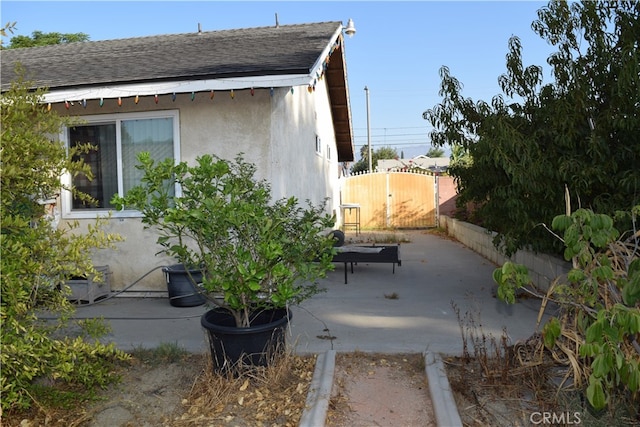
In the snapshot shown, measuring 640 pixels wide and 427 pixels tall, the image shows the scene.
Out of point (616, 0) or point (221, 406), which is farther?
point (616, 0)

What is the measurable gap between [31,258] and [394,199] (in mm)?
15421

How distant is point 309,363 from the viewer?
13.0ft

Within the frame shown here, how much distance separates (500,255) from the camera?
8.71 metres

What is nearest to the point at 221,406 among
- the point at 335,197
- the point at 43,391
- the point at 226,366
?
the point at 226,366

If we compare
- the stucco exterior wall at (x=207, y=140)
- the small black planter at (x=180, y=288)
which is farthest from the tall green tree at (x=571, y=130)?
the small black planter at (x=180, y=288)

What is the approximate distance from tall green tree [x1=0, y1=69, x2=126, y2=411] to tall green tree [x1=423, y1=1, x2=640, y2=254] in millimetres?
4015

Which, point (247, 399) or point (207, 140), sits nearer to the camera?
point (247, 399)

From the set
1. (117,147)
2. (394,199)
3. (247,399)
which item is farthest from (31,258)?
(394,199)

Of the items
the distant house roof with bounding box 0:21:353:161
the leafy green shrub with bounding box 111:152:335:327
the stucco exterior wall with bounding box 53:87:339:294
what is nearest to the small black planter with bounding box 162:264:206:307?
the stucco exterior wall with bounding box 53:87:339:294

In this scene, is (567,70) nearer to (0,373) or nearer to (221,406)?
(221,406)

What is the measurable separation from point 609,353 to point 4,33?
3.94 metres

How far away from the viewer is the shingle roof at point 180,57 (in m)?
5.83

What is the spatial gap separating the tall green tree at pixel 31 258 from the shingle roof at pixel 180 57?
1589 mm

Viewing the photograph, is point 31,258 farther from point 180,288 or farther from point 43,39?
point 43,39
